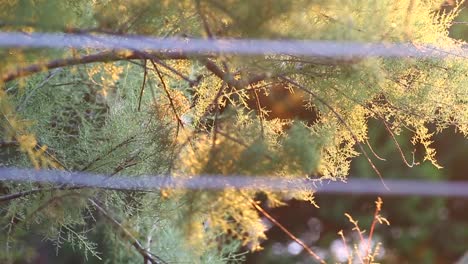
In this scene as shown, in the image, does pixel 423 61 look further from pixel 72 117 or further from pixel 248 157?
pixel 72 117

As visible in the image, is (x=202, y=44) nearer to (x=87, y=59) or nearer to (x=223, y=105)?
(x=87, y=59)

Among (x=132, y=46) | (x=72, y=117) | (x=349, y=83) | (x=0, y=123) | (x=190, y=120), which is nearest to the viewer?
(x=132, y=46)

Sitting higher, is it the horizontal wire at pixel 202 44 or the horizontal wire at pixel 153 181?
the horizontal wire at pixel 202 44

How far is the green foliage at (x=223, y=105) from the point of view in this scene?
9.28ft

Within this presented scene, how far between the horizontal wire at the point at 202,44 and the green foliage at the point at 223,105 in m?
0.03

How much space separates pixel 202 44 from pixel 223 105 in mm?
1041

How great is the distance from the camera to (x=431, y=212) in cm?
1055

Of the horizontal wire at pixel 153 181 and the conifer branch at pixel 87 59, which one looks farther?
the conifer branch at pixel 87 59

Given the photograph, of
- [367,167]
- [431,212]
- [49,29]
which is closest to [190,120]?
[49,29]

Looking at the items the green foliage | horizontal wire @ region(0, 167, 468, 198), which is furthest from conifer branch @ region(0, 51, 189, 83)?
horizontal wire @ region(0, 167, 468, 198)

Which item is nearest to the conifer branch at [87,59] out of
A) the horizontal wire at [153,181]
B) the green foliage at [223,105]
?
the green foliage at [223,105]

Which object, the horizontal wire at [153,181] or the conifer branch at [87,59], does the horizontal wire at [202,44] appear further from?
the horizontal wire at [153,181]

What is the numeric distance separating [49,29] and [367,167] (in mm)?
7729

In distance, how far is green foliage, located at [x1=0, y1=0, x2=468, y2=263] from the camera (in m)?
2.83
